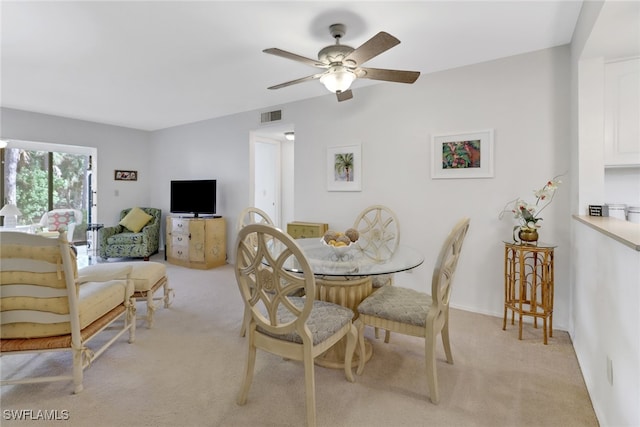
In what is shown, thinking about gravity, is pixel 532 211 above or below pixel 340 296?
above

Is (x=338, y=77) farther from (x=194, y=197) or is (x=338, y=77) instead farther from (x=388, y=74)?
(x=194, y=197)

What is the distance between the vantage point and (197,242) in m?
4.86

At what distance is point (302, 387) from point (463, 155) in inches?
101

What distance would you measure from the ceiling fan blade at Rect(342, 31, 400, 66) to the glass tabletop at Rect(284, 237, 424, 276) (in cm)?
131

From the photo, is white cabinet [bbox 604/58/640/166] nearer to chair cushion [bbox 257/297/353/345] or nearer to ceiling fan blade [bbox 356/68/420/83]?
ceiling fan blade [bbox 356/68/420/83]

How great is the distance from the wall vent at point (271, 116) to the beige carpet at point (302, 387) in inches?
121

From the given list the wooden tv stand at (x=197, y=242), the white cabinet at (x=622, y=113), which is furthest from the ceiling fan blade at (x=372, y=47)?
the wooden tv stand at (x=197, y=242)

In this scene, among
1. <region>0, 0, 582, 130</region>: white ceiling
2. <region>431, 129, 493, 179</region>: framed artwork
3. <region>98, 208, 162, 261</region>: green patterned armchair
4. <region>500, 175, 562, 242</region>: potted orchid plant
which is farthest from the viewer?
<region>98, 208, 162, 261</region>: green patterned armchair

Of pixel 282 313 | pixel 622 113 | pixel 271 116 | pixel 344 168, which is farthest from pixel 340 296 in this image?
pixel 271 116

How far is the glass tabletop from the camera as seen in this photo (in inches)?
73.9

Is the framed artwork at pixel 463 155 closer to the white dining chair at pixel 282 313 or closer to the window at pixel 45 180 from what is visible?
the white dining chair at pixel 282 313

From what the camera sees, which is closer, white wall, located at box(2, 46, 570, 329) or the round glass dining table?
the round glass dining table

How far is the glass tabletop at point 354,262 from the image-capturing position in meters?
1.88

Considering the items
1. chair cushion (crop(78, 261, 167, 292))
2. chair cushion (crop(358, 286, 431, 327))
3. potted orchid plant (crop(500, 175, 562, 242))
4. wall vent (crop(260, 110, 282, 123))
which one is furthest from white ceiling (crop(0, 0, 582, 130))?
chair cushion (crop(358, 286, 431, 327))
